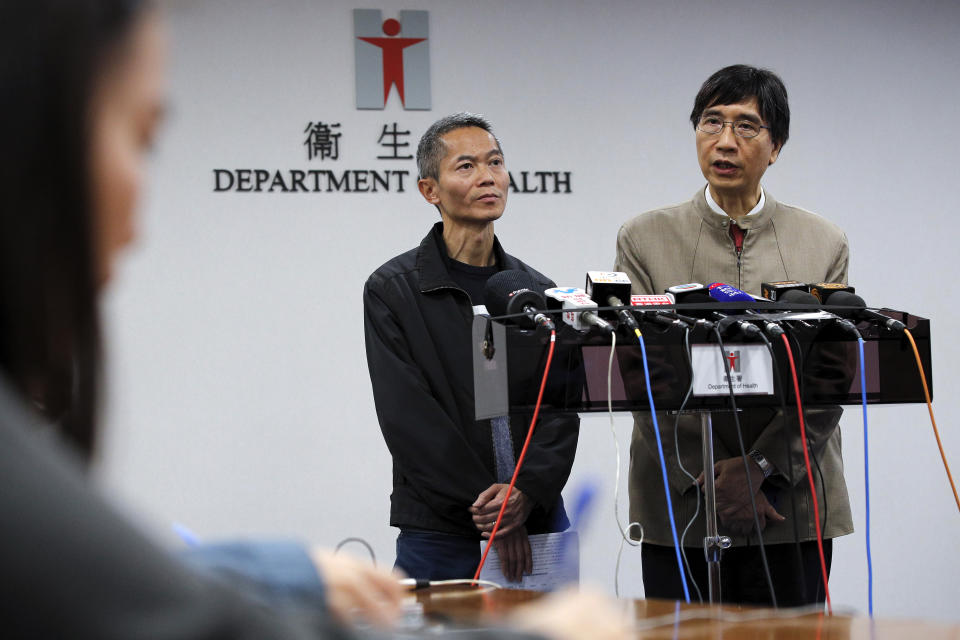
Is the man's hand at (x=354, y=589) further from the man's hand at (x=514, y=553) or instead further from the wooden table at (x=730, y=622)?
the man's hand at (x=514, y=553)

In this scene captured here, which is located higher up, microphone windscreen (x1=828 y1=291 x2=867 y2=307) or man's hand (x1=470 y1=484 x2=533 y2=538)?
microphone windscreen (x1=828 y1=291 x2=867 y2=307)

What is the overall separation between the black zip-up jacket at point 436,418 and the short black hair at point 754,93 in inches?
28.9

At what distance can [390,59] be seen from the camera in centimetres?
414

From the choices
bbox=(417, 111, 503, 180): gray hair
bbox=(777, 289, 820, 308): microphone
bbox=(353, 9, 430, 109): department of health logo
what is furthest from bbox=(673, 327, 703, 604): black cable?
bbox=(353, 9, 430, 109): department of health logo

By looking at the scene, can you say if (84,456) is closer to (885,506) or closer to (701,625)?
(701,625)

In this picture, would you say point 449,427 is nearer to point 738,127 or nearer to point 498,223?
point 738,127

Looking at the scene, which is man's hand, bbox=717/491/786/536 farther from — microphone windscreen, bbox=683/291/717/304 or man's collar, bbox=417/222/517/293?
man's collar, bbox=417/222/517/293

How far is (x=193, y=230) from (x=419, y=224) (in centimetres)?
87

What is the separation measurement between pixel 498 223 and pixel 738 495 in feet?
7.71

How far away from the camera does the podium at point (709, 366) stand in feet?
5.41

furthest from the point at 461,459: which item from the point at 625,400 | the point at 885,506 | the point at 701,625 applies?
the point at 885,506

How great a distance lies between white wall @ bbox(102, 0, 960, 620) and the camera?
3994mm

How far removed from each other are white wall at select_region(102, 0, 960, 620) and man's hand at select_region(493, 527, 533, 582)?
5.54 ft

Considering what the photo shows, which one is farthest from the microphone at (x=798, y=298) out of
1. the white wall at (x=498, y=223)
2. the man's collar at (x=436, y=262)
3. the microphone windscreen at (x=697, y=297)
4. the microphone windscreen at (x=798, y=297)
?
the white wall at (x=498, y=223)
